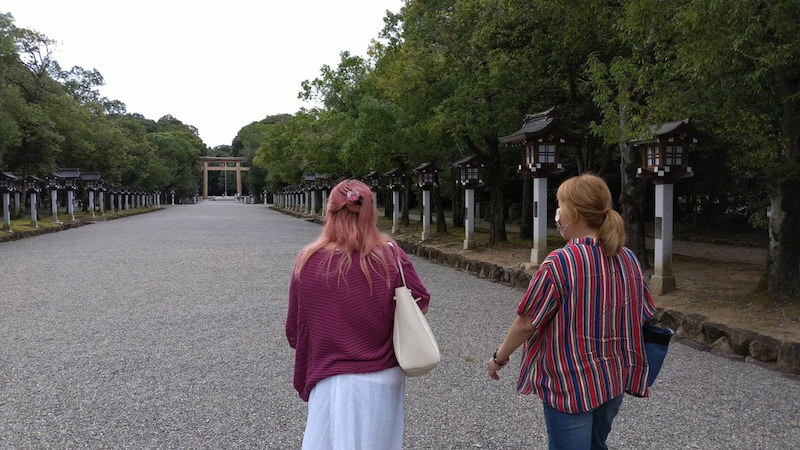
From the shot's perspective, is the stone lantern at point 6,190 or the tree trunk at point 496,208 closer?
the tree trunk at point 496,208

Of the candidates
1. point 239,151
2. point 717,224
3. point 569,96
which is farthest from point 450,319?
point 239,151

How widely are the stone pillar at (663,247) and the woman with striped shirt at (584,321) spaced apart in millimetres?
6327

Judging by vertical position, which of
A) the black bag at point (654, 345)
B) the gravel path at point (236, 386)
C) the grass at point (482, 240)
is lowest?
the gravel path at point (236, 386)

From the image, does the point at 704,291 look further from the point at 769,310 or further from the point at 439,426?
the point at 439,426

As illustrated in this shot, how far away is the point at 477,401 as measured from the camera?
4.14m

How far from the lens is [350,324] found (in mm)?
1969

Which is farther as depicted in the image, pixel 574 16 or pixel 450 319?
pixel 574 16

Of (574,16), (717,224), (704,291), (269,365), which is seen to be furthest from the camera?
(717,224)

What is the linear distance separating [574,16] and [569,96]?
4219 mm

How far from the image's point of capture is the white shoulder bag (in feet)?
6.25

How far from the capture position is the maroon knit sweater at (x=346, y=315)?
1942mm

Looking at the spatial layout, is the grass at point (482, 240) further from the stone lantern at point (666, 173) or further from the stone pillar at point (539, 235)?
the stone lantern at point (666, 173)

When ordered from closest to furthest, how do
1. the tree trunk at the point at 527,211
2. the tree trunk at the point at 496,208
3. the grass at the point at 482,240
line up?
the grass at the point at 482,240 < the tree trunk at the point at 496,208 < the tree trunk at the point at 527,211

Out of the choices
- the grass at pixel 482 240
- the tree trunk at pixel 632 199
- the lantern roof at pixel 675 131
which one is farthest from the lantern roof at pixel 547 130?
the grass at pixel 482 240
